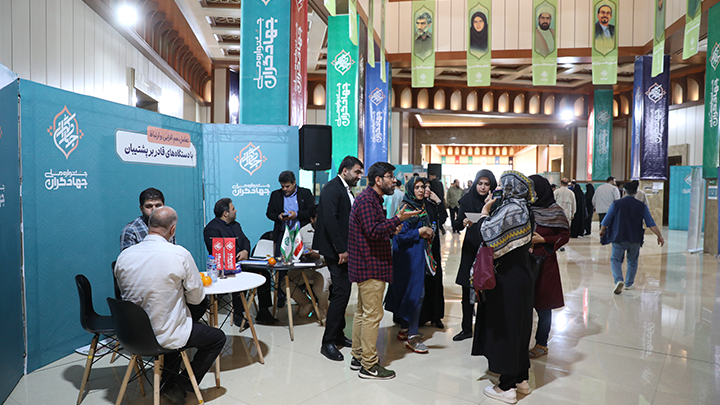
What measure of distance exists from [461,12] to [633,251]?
354 inches

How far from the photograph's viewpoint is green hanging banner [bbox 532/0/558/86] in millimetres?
10523

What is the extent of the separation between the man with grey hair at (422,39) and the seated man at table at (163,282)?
370 inches

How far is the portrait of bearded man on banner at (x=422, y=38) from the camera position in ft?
34.9

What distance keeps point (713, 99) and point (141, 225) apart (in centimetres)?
929

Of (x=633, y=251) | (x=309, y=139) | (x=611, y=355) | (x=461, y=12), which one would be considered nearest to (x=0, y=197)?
(x=309, y=139)

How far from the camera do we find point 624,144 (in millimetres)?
17750

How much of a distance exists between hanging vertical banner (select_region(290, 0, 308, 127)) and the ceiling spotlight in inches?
120

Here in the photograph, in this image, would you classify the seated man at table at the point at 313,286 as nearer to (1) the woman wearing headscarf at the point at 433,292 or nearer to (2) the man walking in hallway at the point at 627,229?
(1) the woman wearing headscarf at the point at 433,292

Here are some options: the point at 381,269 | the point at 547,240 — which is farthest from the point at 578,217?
the point at 381,269

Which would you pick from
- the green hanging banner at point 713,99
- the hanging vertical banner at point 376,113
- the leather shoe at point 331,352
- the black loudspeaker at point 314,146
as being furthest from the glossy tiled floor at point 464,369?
the hanging vertical banner at point 376,113

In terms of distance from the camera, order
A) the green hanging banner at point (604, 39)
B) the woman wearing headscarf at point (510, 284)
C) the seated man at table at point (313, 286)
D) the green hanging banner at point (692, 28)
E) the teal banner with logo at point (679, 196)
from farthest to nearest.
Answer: the teal banner with logo at point (679, 196) < the green hanging banner at point (604, 39) < the green hanging banner at point (692, 28) < the seated man at table at point (313, 286) < the woman wearing headscarf at point (510, 284)

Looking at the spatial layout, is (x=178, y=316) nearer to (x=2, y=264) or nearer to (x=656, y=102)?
(x=2, y=264)

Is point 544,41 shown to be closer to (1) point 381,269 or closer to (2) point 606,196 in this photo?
(2) point 606,196

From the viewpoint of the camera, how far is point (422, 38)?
10.7 m
